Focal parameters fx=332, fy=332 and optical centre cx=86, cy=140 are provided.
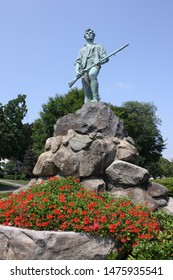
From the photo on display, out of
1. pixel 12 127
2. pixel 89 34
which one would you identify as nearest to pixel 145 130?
pixel 12 127

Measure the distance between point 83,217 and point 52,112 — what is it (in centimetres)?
2724

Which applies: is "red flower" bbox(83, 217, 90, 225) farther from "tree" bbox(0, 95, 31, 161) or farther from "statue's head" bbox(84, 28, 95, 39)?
"tree" bbox(0, 95, 31, 161)

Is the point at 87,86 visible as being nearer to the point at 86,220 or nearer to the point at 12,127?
the point at 86,220

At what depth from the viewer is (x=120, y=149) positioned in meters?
8.35

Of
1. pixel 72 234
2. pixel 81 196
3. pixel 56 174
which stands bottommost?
pixel 72 234

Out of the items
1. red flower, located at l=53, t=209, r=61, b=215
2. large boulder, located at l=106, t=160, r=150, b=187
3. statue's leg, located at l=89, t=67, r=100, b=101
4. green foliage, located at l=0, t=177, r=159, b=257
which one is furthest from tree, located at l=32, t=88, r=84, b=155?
red flower, located at l=53, t=209, r=61, b=215

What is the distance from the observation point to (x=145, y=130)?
36625 mm

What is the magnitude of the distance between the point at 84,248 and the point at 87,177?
2894mm

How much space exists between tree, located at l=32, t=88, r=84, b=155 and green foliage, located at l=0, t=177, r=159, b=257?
24854 mm

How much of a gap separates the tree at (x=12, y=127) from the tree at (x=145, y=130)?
35.1 ft

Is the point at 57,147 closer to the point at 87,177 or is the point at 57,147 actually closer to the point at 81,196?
the point at 87,177

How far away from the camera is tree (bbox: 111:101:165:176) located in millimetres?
34500

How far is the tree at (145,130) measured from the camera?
3450 cm
